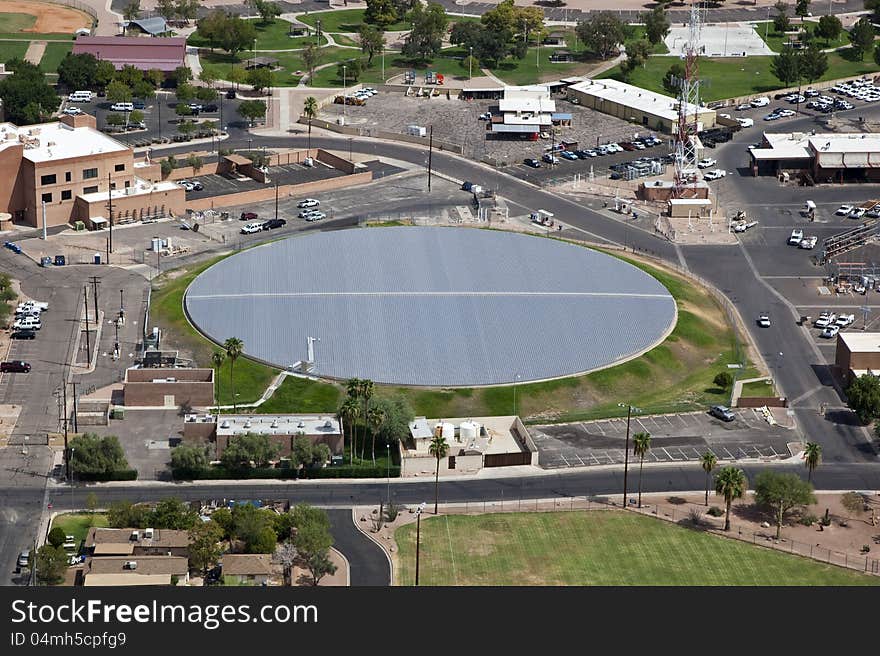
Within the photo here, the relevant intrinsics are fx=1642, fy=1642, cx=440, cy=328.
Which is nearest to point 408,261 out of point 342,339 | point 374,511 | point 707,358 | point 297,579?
point 342,339

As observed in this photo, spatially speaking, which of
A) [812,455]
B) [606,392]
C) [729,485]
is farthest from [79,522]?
[812,455]

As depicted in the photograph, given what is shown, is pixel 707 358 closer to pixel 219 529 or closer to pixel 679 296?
pixel 679 296

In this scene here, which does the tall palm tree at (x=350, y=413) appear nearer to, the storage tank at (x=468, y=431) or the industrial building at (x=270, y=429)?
the industrial building at (x=270, y=429)

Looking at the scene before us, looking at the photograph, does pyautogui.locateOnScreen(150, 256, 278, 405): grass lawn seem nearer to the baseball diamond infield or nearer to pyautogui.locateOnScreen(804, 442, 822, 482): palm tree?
the baseball diamond infield

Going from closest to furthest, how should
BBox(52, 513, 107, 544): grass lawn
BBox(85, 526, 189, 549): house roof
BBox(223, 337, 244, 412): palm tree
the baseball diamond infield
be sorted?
BBox(85, 526, 189, 549): house roof, BBox(52, 513, 107, 544): grass lawn, BBox(223, 337, 244, 412): palm tree, the baseball diamond infield

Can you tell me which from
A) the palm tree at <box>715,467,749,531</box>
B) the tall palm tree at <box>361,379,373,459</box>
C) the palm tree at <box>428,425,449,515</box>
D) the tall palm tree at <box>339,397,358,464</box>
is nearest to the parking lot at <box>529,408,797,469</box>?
the palm tree at <box>428,425,449,515</box>
